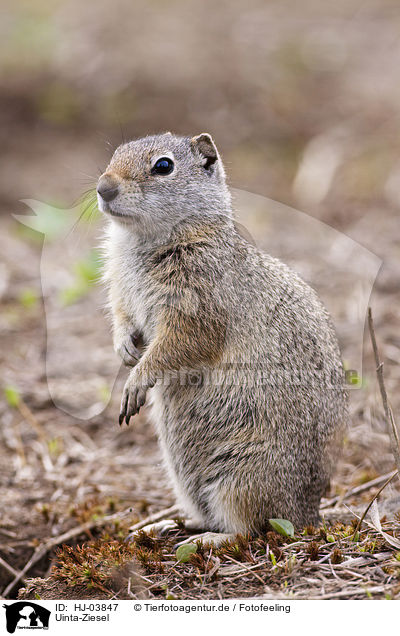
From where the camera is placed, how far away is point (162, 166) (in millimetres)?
3299

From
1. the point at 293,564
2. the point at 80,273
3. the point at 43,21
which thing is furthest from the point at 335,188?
the point at 293,564

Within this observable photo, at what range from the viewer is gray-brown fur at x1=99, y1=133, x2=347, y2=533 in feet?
10.6

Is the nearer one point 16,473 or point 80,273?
point 16,473

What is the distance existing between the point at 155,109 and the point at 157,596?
5535 mm

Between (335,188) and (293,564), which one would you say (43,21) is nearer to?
(335,188)

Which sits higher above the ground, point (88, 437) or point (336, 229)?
point (336, 229)

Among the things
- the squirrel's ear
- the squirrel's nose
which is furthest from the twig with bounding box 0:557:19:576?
the squirrel's ear

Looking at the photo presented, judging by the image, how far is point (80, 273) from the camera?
565 cm

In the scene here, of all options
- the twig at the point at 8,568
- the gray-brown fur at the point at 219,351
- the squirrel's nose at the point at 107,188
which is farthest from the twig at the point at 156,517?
the squirrel's nose at the point at 107,188
